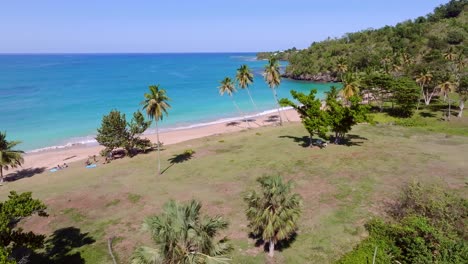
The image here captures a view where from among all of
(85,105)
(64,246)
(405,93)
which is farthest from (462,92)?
(85,105)

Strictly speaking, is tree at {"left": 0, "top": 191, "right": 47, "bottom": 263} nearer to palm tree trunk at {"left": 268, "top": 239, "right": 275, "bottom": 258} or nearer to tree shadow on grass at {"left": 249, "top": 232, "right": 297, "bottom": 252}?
palm tree trunk at {"left": 268, "top": 239, "right": 275, "bottom": 258}

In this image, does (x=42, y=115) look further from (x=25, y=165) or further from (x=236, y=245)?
(x=236, y=245)

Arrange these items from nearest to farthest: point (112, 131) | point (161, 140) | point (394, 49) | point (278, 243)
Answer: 1. point (278, 243)
2. point (112, 131)
3. point (161, 140)
4. point (394, 49)

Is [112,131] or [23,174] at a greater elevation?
[112,131]

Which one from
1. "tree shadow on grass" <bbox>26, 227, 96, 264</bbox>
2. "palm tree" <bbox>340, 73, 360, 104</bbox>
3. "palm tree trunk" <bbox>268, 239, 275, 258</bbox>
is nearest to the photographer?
"palm tree trunk" <bbox>268, 239, 275, 258</bbox>

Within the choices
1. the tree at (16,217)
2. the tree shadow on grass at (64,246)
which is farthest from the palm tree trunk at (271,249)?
the tree at (16,217)

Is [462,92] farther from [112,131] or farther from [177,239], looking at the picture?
[177,239]

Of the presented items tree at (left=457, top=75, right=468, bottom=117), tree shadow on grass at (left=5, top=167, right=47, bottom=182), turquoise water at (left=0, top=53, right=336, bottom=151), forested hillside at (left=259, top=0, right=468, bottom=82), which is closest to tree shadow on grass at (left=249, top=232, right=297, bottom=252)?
tree shadow on grass at (left=5, top=167, right=47, bottom=182)

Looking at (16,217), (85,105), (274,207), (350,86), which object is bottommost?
(274,207)
